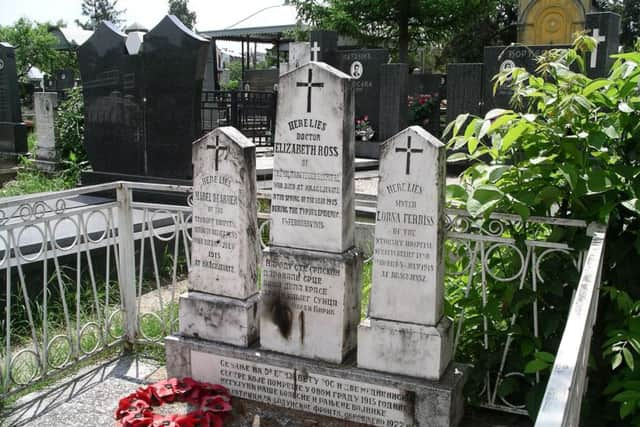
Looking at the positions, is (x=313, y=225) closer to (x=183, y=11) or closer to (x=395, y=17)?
(x=395, y=17)

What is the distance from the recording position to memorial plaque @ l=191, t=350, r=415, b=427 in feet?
10.4

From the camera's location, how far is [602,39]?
10.4 m

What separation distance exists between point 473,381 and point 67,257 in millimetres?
3686

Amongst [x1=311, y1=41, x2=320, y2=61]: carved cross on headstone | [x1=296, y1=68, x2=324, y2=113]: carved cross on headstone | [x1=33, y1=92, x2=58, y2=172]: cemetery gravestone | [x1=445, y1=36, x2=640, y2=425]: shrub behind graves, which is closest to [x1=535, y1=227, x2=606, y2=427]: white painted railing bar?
[x1=445, y1=36, x2=640, y2=425]: shrub behind graves

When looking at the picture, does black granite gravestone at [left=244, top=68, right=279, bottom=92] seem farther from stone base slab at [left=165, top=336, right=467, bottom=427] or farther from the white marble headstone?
stone base slab at [left=165, top=336, right=467, bottom=427]

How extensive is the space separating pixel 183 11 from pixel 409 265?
94.4m

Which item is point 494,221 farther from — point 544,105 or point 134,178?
point 134,178

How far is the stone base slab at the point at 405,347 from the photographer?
3.08 m

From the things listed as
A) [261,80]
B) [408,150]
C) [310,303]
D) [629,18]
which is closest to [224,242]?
[310,303]

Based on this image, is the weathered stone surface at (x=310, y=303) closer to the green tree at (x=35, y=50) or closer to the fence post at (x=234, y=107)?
the fence post at (x=234, y=107)

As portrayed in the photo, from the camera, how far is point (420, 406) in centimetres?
309

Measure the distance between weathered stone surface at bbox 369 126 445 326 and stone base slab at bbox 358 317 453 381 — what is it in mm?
50

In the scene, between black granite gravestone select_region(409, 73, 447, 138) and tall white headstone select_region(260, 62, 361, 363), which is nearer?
tall white headstone select_region(260, 62, 361, 363)

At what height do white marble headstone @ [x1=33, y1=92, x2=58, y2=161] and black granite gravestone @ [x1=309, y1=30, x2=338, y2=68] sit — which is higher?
black granite gravestone @ [x1=309, y1=30, x2=338, y2=68]
